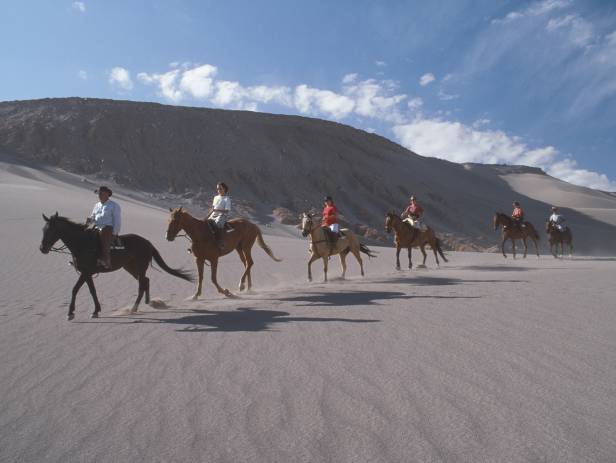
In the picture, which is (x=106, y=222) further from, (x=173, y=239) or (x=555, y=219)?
(x=555, y=219)

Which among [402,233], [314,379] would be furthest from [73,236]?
[402,233]

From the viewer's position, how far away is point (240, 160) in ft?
150

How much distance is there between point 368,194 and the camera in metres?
47.4

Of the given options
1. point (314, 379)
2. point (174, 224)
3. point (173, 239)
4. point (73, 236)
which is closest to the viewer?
point (314, 379)

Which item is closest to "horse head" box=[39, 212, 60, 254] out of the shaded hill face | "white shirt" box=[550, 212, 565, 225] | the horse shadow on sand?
the horse shadow on sand

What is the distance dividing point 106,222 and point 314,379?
482cm

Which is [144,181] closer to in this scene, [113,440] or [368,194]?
[368,194]

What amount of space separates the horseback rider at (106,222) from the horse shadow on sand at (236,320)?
1.20 meters

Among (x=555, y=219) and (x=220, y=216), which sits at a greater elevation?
(x=555, y=219)

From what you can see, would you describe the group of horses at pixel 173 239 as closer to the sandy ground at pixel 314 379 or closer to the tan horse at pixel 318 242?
the tan horse at pixel 318 242

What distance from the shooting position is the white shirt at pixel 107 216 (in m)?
7.24

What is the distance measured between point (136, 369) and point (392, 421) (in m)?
2.75

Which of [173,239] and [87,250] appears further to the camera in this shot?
[173,239]

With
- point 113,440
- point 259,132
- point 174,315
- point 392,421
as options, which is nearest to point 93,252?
point 174,315
